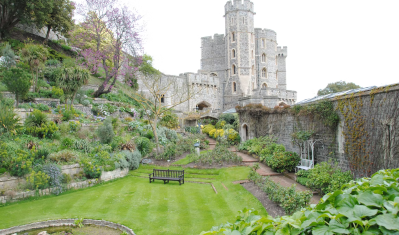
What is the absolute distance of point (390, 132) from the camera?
6.86 meters

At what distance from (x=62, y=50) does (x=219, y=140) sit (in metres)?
17.8

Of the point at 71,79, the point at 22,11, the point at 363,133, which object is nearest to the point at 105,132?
the point at 71,79

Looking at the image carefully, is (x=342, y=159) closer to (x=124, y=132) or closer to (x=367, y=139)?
(x=367, y=139)

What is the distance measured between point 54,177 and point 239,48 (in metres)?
29.9

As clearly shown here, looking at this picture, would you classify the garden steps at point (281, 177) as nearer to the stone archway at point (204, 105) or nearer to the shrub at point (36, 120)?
the shrub at point (36, 120)

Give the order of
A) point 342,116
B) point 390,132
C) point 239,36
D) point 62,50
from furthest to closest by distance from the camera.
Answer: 1. point 239,36
2. point 62,50
3. point 342,116
4. point 390,132

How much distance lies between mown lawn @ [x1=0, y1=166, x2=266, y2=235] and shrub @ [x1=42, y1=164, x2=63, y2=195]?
0.29m

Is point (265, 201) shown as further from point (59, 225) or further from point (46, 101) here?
point (46, 101)

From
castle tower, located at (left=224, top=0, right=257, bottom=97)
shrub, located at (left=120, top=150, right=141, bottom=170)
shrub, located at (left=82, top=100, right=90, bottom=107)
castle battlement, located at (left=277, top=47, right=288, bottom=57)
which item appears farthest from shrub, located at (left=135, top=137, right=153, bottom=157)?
castle battlement, located at (left=277, top=47, right=288, bottom=57)

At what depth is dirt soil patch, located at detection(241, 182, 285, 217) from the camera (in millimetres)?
6516

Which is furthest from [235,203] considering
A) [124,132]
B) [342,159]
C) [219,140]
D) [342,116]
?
[219,140]

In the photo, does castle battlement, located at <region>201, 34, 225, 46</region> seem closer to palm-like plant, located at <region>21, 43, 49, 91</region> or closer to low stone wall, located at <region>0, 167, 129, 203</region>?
palm-like plant, located at <region>21, 43, 49, 91</region>

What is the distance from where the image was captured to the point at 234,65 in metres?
34.5

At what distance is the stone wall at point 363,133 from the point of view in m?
6.84
